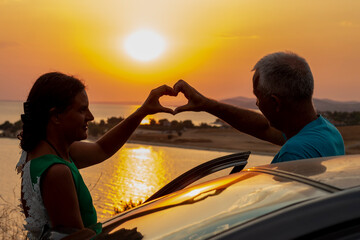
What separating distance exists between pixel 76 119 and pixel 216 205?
45.4 inches

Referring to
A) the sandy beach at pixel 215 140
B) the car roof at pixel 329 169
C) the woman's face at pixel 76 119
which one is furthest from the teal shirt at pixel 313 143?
the sandy beach at pixel 215 140

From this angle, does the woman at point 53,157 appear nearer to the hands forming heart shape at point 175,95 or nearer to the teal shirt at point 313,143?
the hands forming heart shape at point 175,95

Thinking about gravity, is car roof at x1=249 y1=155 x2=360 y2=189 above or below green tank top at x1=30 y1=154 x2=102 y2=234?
below

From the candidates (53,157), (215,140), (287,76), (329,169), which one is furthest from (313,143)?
(215,140)

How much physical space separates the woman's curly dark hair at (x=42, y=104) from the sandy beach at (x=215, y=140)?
811 inches

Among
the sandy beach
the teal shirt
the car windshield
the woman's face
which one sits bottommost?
the car windshield

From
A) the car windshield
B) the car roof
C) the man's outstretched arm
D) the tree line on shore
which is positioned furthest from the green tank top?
the tree line on shore

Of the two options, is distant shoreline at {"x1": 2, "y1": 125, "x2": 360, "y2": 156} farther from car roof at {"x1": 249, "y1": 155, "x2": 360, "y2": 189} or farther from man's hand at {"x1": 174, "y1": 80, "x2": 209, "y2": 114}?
car roof at {"x1": 249, "y1": 155, "x2": 360, "y2": 189}

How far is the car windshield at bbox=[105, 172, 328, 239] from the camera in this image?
1.37 meters

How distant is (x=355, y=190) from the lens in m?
1.27

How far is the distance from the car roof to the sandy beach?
21.1 metres

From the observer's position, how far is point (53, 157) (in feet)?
7.57

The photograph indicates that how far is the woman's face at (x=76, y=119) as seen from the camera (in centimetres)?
247

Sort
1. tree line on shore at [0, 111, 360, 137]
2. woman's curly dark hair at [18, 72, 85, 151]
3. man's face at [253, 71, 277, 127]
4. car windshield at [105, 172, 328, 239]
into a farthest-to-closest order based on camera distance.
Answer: tree line on shore at [0, 111, 360, 137] < man's face at [253, 71, 277, 127] < woman's curly dark hair at [18, 72, 85, 151] < car windshield at [105, 172, 328, 239]
